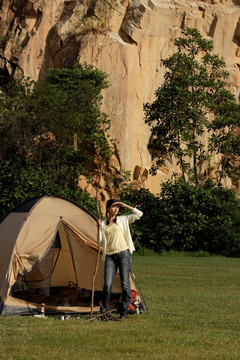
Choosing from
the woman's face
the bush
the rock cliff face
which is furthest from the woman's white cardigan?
the rock cliff face

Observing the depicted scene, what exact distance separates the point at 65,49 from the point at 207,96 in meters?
10.1

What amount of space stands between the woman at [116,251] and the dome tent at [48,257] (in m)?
1.15

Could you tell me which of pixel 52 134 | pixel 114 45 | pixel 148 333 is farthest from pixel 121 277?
pixel 114 45

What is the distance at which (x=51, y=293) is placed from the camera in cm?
1269

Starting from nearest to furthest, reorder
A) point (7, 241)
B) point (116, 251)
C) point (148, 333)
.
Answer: point (148, 333) < point (116, 251) < point (7, 241)

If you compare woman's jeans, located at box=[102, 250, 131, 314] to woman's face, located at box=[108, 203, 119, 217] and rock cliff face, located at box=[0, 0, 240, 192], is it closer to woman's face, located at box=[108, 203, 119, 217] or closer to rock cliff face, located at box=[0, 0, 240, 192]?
woman's face, located at box=[108, 203, 119, 217]

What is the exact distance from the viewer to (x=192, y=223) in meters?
29.7

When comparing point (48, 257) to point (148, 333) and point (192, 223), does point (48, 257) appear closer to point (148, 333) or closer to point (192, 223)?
point (148, 333)

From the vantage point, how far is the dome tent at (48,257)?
33.9 ft

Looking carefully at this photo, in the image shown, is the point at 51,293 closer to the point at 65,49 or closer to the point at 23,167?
the point at 23,167

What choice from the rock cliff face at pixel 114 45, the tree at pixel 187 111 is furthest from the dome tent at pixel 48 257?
the rock cliff face at pixel 114 45

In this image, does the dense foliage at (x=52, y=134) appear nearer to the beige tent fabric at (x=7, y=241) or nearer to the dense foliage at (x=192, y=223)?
the dense foliage at (x=192, y=223)

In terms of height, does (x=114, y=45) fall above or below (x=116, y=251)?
above

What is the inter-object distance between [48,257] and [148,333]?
5.73 metres
